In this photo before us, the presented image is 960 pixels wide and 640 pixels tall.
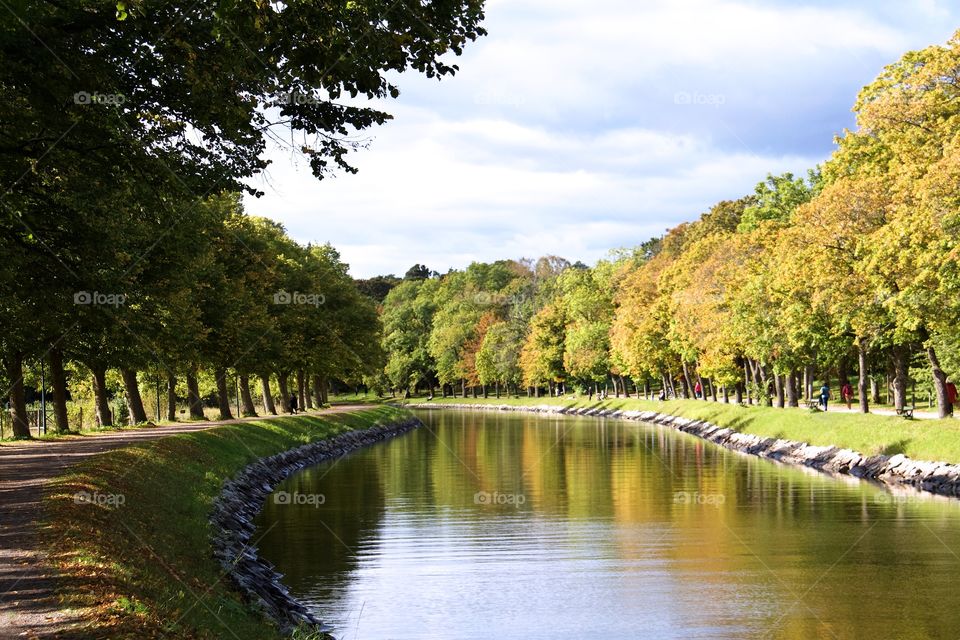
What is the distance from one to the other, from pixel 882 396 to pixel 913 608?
56856 millimetres

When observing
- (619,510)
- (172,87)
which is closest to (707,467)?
(619,510)

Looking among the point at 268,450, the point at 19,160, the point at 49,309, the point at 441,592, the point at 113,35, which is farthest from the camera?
the point at 268,450

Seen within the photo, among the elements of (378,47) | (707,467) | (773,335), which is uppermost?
(378,47)

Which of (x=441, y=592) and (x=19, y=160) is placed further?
(x=441, y=592)

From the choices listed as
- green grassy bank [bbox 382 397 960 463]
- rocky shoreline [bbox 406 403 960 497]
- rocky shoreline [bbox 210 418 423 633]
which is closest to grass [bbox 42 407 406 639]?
rocky shoreline [bbox 210 418 423 633]

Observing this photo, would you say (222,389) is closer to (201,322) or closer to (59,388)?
(201,322)

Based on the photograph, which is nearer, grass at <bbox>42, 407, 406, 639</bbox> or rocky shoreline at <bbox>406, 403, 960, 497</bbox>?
grass at <bbox>42, 407, 406, 639</bbox>

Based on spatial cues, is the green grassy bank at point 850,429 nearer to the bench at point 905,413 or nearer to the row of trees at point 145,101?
the bench at point 905,413

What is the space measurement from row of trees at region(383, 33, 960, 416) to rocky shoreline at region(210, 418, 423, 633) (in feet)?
74.3

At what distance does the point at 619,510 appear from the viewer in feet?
98.8

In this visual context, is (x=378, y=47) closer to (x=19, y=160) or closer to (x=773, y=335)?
(x=19, y=160)

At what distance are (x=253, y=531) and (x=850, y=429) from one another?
28.1 metres

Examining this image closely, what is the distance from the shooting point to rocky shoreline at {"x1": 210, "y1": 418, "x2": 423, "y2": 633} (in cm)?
1661

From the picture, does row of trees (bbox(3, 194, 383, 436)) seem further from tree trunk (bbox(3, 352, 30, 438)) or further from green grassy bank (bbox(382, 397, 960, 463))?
green grassy bank (bbox(382, 397, 960, 463))
